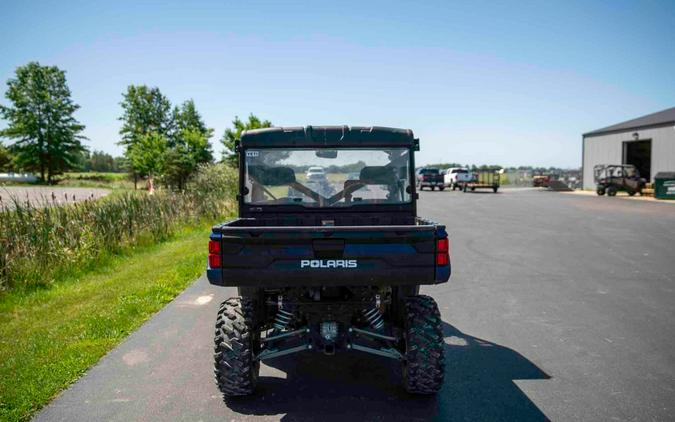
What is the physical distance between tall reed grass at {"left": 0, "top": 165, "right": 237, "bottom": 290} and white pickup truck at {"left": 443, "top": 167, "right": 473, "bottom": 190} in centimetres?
2857

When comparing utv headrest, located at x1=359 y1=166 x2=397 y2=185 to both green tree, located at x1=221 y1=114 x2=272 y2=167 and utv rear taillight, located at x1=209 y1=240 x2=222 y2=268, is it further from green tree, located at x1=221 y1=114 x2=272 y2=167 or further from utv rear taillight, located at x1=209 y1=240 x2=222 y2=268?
green tree, located at x1=221 y1=114 x2=272 y2=167

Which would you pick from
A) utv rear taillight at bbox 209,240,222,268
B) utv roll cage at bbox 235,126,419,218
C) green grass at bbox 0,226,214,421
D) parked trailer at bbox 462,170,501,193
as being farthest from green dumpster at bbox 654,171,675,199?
utv rear taillight at bbox 209,240,222,268

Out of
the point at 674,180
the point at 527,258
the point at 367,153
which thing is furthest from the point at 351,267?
the point at 674,180

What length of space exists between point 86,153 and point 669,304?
74768 millimetres

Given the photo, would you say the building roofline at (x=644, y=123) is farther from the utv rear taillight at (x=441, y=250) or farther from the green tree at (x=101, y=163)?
the green tree at (x=101, y=163)

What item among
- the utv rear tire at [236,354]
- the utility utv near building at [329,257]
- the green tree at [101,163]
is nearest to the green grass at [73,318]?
the utv rear tire at [236,354]

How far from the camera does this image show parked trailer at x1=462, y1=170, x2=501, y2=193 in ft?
126

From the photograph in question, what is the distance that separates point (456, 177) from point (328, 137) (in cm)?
3798

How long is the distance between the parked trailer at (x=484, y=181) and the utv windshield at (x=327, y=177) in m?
35.0

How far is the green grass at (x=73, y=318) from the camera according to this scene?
14.5ft

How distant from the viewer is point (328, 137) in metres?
5.15

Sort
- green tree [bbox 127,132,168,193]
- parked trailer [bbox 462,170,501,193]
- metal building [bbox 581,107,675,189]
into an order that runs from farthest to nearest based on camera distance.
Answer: green tree [bbox 127,132,168,193], parked trailer [bbox 462,170,501,193], metal building [bbox 581,107,675,189]

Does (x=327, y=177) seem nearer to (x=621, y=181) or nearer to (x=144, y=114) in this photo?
(x=621, y=181)

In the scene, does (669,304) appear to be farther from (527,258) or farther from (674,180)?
(674,180)
